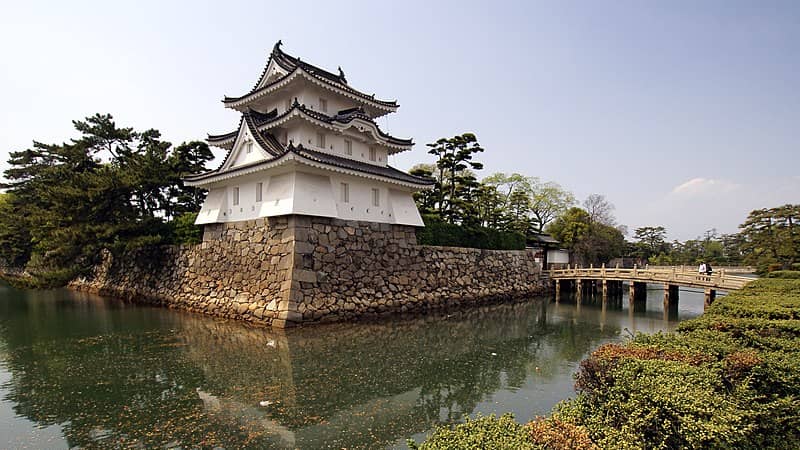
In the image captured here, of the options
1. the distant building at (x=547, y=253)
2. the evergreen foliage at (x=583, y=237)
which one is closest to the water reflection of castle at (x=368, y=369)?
the distant building at (x=547, y=253)

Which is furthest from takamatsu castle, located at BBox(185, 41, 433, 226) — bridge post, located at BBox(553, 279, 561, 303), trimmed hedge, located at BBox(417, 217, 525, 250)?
bridge post, located at BBox(553, 279, 561, 303)

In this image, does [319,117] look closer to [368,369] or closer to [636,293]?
[368,369]

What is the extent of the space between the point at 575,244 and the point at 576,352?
25.6 meters

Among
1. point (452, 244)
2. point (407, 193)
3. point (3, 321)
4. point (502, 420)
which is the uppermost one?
point (407, 193)

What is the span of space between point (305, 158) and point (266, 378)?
775 centimetres

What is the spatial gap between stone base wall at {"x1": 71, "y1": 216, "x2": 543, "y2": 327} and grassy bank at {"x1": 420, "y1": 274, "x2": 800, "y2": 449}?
10559mm

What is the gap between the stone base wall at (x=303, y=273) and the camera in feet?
46.7

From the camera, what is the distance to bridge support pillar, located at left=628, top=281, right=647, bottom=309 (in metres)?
22.3

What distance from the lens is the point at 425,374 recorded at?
8891 millimetres

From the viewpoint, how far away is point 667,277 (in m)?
20.3

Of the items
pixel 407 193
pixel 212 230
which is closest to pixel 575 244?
pixel 407 193

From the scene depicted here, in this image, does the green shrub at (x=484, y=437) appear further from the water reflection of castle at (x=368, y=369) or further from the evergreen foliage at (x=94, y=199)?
the evergreen foliage at (x=94, y=199)

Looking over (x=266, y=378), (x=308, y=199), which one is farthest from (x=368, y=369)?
(x=308, y=199)

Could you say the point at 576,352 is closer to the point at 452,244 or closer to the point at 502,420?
the point at 502,420
